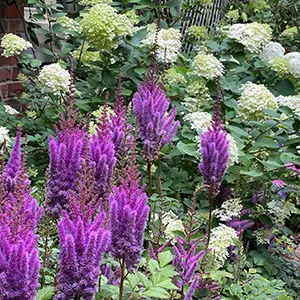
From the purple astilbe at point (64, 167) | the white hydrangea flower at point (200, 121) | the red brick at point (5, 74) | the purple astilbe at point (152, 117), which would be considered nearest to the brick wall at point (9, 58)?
the red brick at point (5, 74)

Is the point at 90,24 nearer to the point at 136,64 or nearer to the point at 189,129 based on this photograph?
the point at 136,64

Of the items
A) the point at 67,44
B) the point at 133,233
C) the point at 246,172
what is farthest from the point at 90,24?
the point at 133,233

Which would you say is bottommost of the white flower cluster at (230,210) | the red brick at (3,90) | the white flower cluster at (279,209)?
the white flower cluster at (279,209)

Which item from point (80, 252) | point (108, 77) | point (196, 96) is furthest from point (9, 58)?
point (80, 252)

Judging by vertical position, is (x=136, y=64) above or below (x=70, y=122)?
below

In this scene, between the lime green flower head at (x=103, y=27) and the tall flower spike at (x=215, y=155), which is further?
the lime green flower head at (x=103, y=27)

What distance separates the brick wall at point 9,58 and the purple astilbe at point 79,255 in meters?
3.46

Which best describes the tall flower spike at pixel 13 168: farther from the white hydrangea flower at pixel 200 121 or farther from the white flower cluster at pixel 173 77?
the white flower cluster at pixel 173 77

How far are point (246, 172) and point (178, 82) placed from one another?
915 mm

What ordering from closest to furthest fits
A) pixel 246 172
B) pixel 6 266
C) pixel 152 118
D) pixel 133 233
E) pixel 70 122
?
pixel 6 266
pixel 133 233
pixel 70 122
pixel 152 118
pixel 246 172

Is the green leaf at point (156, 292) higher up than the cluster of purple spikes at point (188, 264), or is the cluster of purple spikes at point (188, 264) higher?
the green leaf at point (156, 292)

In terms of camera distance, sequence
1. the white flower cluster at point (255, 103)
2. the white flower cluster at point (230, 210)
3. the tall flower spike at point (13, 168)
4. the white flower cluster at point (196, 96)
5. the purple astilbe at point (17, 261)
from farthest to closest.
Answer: the white flower cluster at point (196, 96) → the white flower cluster at point (255, 103) → the white flower cluster at point (230, 210) → the tall flower spike at point (13, 168) → the purple astilbe at point (17, 261)

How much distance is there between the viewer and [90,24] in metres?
3.20

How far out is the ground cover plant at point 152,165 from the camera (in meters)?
1.26
